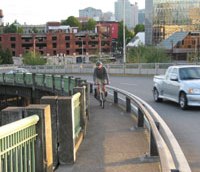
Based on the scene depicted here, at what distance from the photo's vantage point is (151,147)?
825 centimetres

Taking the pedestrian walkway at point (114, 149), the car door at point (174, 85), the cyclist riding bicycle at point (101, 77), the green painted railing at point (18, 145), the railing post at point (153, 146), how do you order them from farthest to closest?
the cyclist riding bicycle at point (101, 77) → the car door at point (174, 85) → the railing post at point (153, 146) → the pedestrian walkway at point (114, 149) → the green painted railing at point (18, 145)

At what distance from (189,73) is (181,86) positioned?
3.62ft

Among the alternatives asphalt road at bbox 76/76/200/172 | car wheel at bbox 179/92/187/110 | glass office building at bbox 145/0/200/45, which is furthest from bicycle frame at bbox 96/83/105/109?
glass office building at bbox 145/0/200/45

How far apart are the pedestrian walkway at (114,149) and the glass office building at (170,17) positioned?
117412 millimetres

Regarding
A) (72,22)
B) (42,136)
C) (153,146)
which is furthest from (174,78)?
(72,22)

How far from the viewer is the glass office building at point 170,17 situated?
12763cm

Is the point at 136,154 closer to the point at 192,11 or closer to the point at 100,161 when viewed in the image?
the point at 100,161

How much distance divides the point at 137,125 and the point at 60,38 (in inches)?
4976

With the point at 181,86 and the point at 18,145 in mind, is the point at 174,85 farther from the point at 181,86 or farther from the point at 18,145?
the point at 18,145

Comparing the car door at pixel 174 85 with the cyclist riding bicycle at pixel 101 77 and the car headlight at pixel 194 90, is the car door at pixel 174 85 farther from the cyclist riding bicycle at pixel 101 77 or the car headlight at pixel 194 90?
the cyclist riding bicycle at pixel 101 77

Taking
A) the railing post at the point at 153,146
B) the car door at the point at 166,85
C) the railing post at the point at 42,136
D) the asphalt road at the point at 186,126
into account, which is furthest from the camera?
the car door at the point at 166,85

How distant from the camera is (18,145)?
222 inches

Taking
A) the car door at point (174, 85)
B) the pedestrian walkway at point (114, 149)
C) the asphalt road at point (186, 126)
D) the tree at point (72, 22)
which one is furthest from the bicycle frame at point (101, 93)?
the tree at point (72, 22)

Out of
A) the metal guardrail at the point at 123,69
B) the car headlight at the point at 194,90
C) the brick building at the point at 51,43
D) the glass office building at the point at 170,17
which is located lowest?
the metal guardrail at the point at 123,69
